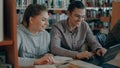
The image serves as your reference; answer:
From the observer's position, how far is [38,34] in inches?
76.7

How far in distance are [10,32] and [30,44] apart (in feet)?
2.89

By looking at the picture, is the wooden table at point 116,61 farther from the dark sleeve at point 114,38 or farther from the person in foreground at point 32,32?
the person in foreground at point 32,32

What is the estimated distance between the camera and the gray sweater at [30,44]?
1791 mm

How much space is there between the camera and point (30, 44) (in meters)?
1.84

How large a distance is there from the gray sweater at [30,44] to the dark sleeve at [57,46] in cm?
7

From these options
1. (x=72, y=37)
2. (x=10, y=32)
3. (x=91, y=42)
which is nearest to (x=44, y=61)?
(x=10, y=32)

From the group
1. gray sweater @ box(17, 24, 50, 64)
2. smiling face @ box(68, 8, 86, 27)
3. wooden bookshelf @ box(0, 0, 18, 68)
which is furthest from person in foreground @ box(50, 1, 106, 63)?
wooden bookshelf @ box(0, 0, 18, 68)

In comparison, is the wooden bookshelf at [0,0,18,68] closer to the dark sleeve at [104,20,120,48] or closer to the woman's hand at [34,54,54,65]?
the woman's hand at [34,54,54,65]

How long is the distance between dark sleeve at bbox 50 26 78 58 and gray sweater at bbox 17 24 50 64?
0.07 metres

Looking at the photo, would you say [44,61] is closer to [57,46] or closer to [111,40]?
[57,46]

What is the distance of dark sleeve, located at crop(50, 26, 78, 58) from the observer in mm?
1804

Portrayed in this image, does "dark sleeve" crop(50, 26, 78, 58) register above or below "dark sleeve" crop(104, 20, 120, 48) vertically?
below

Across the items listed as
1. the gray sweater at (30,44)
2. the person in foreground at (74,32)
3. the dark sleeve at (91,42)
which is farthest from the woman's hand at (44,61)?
the dark sleeve at (91,42)

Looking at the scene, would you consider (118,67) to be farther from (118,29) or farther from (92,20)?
Answer: (92,20)
